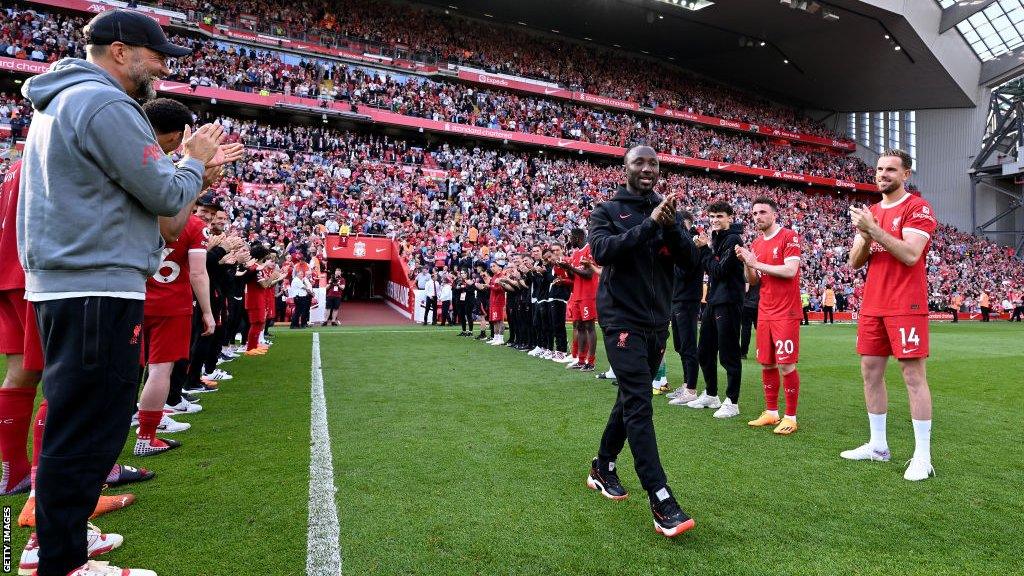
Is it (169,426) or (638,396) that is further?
(169,426)

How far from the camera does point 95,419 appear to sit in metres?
1.96

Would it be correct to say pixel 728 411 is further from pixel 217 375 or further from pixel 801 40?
pixel 801 40

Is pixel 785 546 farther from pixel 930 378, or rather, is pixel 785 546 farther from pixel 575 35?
pixel 575 35

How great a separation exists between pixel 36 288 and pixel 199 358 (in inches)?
193

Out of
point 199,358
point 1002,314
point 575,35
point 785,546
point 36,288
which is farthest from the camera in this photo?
point 575,35

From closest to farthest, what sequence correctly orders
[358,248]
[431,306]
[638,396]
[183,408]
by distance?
[638,396]
[183,408]
[431,306]
[358,248]

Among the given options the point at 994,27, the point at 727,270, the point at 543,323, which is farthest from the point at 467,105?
the point at 994,27

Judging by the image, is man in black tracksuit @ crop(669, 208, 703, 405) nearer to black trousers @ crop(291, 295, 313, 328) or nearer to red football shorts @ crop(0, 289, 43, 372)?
red football shorts @ crop(0, 289, 43, 372)

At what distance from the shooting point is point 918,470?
3785 mm

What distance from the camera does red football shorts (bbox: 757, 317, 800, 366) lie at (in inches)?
197

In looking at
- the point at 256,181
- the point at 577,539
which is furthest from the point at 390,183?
the point at 577,539

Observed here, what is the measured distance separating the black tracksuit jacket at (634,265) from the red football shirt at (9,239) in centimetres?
316

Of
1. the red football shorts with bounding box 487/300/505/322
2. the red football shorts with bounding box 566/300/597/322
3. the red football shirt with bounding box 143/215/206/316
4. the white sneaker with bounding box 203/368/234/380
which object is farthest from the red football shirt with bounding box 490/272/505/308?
the red football shirt with bounding box 143/215/206/316

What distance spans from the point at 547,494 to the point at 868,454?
262cm
